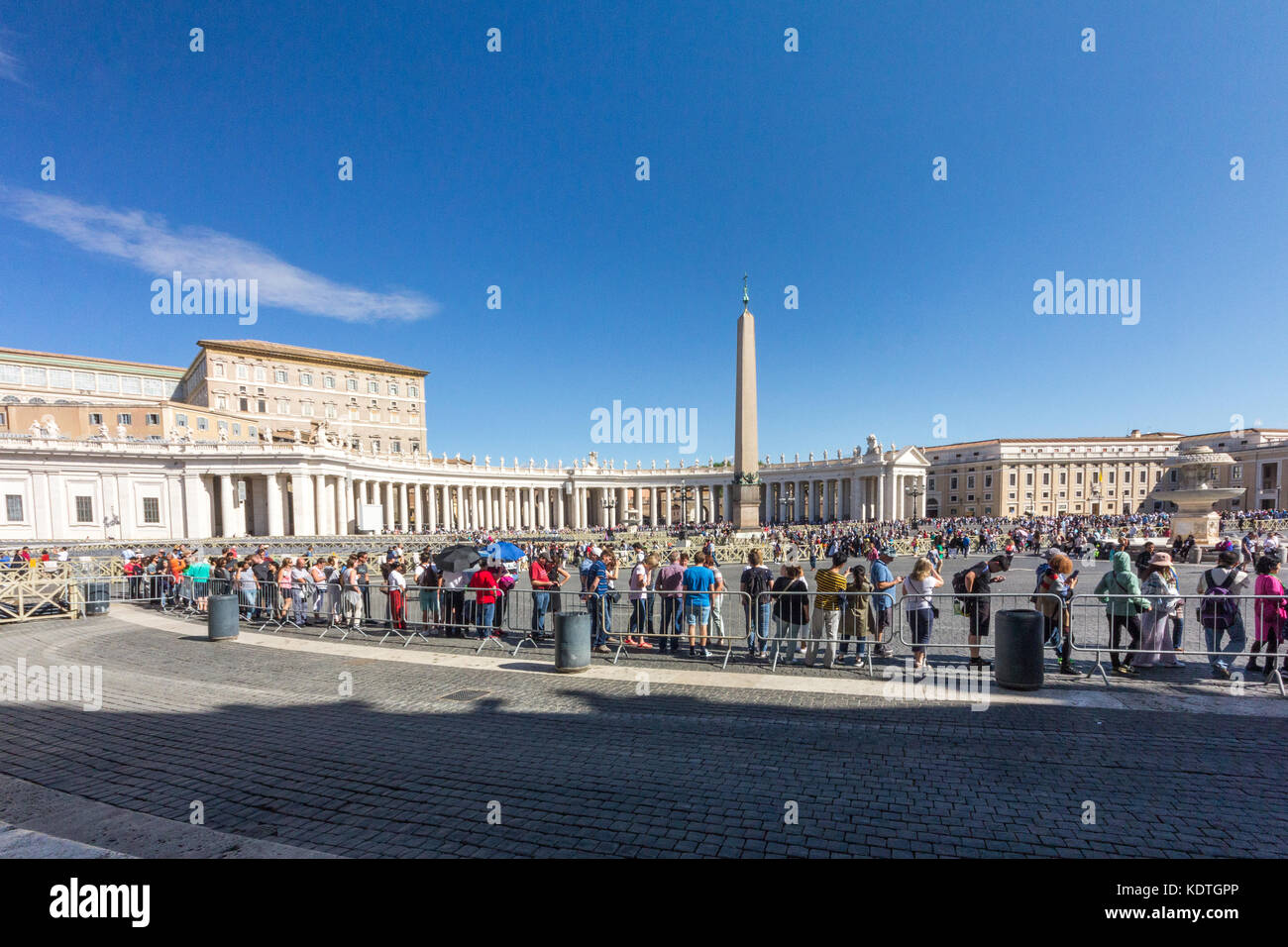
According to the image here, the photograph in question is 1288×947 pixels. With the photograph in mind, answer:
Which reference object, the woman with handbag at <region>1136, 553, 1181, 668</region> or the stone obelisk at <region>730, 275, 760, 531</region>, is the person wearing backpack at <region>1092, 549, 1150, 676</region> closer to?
the woman with handbag at <region>1136, 553, 1181, 668</region>

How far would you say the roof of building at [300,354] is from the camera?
6291cm

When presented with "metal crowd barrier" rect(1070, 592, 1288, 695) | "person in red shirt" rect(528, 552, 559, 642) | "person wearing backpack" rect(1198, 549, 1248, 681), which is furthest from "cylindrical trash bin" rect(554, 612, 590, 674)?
"person wearing backpack" rect(1198, 549, 1248, 681)

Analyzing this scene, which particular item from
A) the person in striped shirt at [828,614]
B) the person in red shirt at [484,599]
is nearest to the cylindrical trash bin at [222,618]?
the person in red shirt at [484,599]

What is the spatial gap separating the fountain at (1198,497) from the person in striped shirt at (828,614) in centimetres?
2762

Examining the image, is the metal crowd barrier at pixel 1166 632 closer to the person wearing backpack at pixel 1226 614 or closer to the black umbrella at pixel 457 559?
the person wearing backpack at pixel 1226 614

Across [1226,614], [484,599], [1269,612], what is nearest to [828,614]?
[1226,614]

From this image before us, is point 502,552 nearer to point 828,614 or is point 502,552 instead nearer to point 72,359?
point 828,614

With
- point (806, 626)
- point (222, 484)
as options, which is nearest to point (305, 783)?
point (806, 626)

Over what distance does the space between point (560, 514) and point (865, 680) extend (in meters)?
82.3

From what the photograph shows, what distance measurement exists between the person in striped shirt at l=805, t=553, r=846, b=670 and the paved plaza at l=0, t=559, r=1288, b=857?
16.3 inches

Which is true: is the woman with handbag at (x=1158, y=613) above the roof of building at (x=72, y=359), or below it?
below

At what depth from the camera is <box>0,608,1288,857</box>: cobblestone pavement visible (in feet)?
13.4
